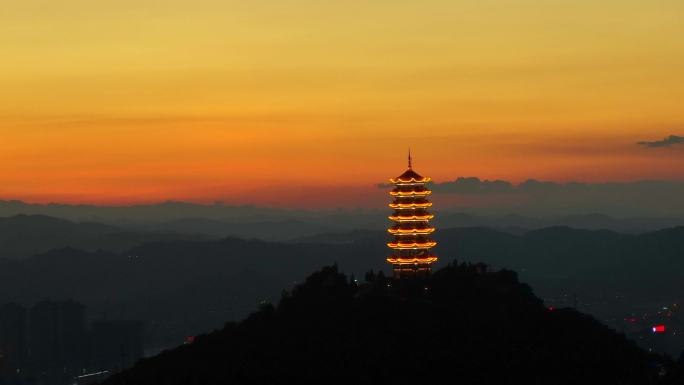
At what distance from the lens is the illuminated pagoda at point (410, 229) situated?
90.3 meters

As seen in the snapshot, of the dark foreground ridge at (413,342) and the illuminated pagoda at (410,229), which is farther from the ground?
the illuminated pagoda at (410,229)

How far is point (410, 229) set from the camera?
297ft

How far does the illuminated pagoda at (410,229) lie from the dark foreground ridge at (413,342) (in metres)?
2.64

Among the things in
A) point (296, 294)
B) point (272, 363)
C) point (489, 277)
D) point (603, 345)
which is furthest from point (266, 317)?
point (603, 345)

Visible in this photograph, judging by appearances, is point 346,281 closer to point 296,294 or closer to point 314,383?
point 296,294

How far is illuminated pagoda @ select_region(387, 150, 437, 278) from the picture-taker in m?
90.3

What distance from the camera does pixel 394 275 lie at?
298ft

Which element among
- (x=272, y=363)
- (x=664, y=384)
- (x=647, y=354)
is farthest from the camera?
(x=647, y=354)

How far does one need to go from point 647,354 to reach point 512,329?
35.8 ft

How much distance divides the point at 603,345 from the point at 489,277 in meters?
10.1

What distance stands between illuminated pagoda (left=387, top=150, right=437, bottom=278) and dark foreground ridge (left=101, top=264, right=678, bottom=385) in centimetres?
264

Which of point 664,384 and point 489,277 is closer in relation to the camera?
point 664,384

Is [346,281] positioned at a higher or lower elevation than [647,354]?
higher

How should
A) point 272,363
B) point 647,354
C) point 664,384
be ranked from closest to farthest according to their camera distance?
point 664,384
point 272,363
point 647,354
